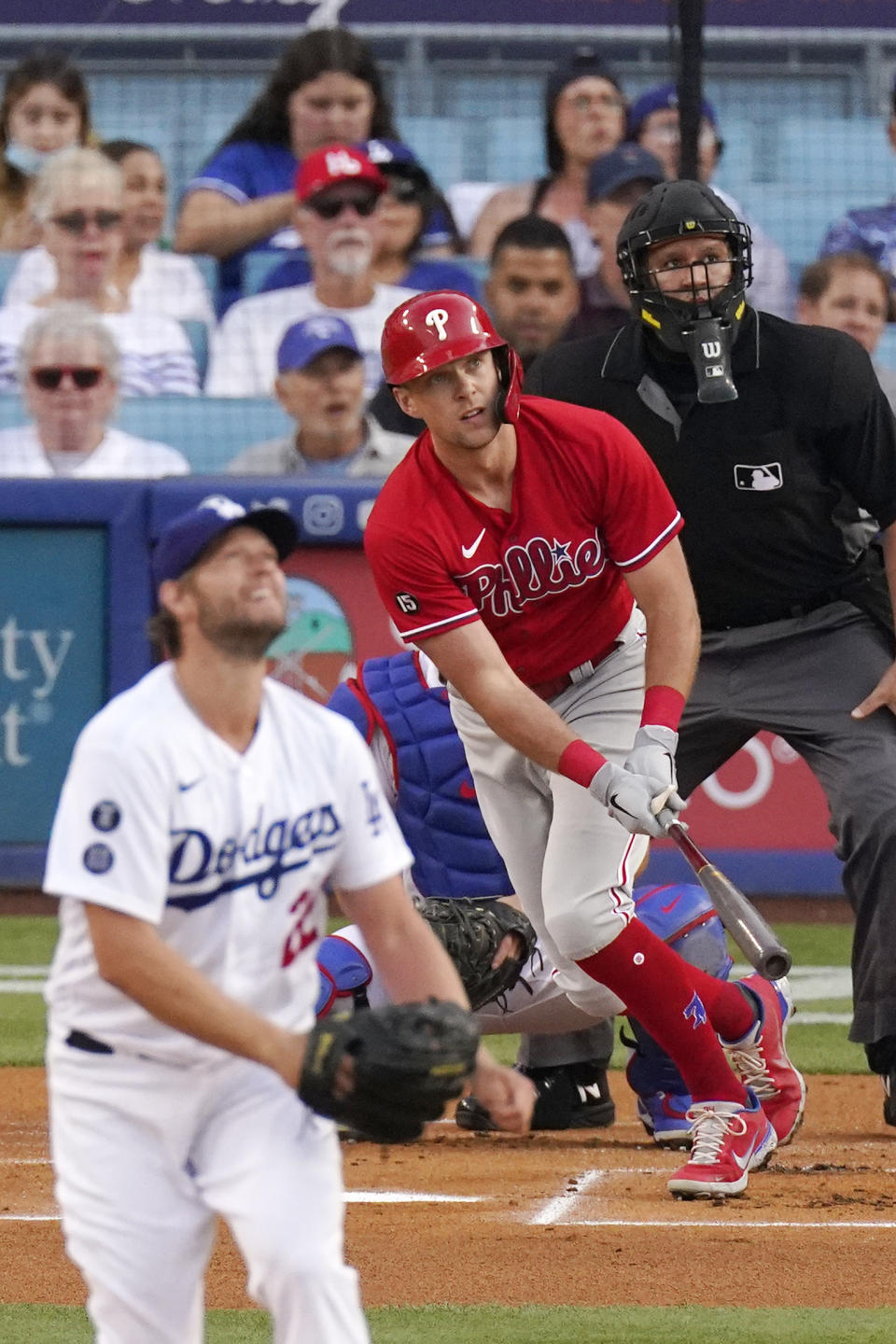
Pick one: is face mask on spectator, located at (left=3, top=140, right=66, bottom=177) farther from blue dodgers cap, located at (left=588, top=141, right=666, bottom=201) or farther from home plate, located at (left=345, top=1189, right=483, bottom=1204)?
home plate, located at (left=345, top=1189, right=483, bottom=1204)

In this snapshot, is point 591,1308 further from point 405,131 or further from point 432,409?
point 405,131

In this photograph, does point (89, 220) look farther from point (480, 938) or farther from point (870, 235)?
point (480, 938)

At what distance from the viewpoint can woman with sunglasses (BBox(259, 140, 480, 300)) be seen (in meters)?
9.52

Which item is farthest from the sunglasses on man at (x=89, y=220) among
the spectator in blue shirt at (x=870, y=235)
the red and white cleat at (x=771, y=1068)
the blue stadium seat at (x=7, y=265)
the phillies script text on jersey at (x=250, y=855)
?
the phillies script text on jersey at (x=250, y=855)

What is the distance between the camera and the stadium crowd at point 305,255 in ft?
28.3

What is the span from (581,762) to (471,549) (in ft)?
1.69

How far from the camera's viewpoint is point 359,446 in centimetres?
845

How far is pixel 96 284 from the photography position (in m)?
9.29

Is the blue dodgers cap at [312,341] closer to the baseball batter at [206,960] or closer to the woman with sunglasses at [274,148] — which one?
the woman with sunglasses at [274,148]

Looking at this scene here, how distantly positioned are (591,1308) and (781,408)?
7.26 ft

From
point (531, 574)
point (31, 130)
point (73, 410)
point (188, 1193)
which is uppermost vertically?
point (31, 130)

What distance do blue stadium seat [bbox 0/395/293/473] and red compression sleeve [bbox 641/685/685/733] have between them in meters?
4.81

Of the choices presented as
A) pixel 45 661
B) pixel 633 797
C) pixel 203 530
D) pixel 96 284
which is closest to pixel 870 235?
pixel 96 284

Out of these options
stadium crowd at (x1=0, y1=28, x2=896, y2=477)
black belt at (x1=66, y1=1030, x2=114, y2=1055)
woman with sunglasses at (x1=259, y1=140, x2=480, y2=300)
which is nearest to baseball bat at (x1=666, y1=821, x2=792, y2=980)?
black belt at (x1=66, y1=1030, x2=114, y2=1055)
